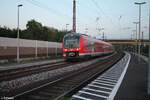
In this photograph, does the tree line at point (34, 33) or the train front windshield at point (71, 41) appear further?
the tree line at point (34, 33)

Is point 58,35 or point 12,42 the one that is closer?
point 12,42

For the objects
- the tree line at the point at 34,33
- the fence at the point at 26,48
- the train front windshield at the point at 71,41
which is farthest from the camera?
the tree line at the point at 34,33

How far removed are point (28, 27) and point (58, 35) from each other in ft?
44.7

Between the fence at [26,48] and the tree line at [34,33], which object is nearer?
the fence at [26,48]

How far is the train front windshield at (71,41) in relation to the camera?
723 inches

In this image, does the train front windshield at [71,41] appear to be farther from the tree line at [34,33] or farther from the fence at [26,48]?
the tree line at [34,33]

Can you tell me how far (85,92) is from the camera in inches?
249

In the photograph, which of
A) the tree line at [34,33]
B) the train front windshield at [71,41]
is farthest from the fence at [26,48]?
the tree line at [34,33]

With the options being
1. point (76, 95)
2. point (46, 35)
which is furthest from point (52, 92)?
point (46, 35)

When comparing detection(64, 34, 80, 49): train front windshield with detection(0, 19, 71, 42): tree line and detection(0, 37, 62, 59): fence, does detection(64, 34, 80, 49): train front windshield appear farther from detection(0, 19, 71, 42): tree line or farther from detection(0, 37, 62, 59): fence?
detection(0, 19, 71, 42): tree line

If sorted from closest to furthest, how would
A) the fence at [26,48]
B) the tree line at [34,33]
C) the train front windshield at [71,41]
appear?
the train front windshield at [71,41] < the fence at [26,48] < the tree line at [34,33]

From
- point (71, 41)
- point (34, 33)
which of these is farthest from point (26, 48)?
point (34, 33)

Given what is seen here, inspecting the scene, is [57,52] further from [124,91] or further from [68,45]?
[124,91]

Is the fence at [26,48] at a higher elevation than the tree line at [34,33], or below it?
below
